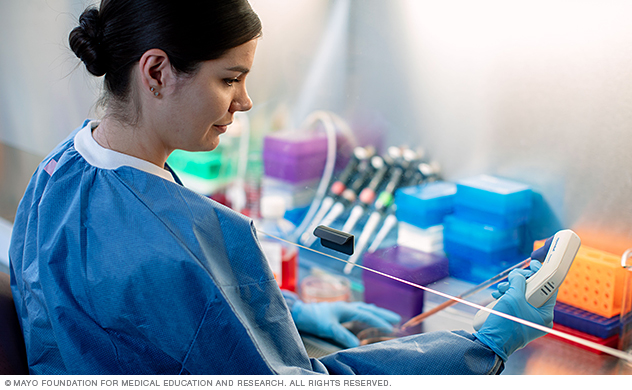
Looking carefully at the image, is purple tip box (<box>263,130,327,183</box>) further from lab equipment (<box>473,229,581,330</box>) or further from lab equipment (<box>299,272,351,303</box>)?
lab equipment (<box>473,229,581,330</box>)

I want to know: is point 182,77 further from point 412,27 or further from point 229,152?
point 229,152

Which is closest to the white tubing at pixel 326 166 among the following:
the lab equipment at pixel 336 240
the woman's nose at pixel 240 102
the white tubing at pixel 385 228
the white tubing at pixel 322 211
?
the white tubing at pixel 322 211

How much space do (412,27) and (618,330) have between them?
0.77 m

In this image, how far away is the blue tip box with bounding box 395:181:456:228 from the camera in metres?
1.10

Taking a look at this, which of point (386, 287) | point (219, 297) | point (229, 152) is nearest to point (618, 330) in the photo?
point (386, 287)

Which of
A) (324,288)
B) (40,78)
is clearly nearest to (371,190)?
(324,288)

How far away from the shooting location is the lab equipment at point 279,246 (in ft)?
4.85

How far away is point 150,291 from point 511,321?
22.9 inches

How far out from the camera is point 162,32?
29.5 inches

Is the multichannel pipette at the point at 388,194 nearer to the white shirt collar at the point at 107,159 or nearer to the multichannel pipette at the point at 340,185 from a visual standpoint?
the multichannel pipette at the point at 340,185

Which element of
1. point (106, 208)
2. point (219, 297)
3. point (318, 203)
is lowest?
point (318, 203)

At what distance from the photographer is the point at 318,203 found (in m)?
1.45

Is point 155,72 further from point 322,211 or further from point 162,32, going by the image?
point 322,211

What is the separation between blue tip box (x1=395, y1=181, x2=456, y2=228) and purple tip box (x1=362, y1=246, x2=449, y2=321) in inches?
4.0
